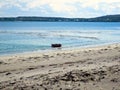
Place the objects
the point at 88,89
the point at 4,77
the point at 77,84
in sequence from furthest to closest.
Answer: the point at 4,77, the point at 77,84, the point at 88,89

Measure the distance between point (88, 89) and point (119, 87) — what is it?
1.03 meters

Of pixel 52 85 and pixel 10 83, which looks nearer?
pixel 52 85

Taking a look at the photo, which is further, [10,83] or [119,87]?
[10,83]

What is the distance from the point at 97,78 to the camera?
430 inches

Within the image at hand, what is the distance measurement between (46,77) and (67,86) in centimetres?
189

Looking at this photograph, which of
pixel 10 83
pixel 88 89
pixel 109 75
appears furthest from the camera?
pixel 109 75

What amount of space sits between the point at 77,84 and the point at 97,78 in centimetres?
120

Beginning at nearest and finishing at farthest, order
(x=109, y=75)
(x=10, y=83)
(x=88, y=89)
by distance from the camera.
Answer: (x=88, y=89), (x=10, y=83), (x=109, y=75)

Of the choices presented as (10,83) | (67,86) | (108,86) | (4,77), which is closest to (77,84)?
(67,86)

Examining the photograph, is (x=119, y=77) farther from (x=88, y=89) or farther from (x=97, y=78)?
(x=88, y=89)

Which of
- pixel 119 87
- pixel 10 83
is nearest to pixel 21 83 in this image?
pixel 10 83

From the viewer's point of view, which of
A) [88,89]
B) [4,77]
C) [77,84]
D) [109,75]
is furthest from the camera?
[4,77]

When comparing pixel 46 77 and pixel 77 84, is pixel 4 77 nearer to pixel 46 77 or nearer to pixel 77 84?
pixel 46 77

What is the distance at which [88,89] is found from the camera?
943 cm
